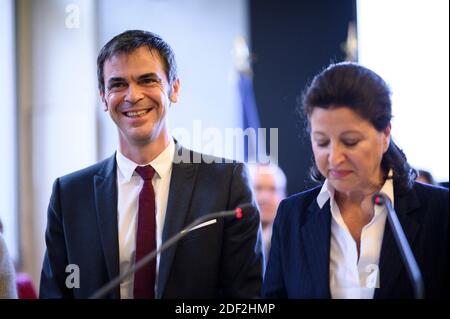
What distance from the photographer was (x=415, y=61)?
78.2 inches

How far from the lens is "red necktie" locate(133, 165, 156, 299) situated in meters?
1.69

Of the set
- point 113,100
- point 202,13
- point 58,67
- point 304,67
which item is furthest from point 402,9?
point 58,67

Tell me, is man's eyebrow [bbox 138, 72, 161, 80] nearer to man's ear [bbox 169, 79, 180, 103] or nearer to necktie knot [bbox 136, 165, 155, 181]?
man's ear [bbox 169, 79, 180, 103]

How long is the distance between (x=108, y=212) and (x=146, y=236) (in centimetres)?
13

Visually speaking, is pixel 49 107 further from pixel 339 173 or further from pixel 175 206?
pixel 339 173

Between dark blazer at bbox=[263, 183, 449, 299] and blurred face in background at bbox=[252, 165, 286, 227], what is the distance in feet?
2.35

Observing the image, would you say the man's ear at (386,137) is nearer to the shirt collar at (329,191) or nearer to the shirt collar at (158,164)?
the shirt collar at (329,191)

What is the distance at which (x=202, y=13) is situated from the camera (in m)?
2.43

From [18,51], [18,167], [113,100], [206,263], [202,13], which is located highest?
[202,13]

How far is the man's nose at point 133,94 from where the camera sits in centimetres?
176

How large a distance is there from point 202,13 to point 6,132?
824 millimetres

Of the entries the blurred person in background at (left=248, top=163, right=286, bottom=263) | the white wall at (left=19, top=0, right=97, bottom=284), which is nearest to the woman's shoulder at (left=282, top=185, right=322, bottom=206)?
the blurred person in background at (left=248, top=163, right=286, bottom=263)

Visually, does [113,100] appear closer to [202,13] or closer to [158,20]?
[158,20]

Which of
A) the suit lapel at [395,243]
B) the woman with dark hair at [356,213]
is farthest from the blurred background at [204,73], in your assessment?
the suit lapel at [395,243]
